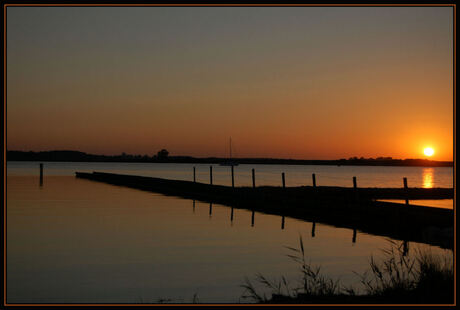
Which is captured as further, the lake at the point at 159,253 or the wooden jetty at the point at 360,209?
the wooden jetty at the point at 360,209

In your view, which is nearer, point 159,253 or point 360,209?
point 159,253

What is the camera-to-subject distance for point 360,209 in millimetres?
23266

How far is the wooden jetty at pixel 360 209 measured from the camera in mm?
18797

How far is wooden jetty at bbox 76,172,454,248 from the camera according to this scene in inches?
740

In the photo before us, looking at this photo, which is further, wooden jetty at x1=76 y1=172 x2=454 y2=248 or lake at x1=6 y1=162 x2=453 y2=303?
wooden jetty at x1=76 y1=172 x2=454 y2=248

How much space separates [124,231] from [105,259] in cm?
585

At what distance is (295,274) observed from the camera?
13.6 m

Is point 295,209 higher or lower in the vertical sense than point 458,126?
lower

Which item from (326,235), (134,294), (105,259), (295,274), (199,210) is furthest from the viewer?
(199,210)

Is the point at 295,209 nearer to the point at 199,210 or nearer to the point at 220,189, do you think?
the point at 199,210

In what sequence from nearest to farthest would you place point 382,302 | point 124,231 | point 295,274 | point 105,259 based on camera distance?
point 382,302 < point 295,274 < point 105,259 < point 124,231

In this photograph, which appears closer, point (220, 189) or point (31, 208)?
point (31, 208)
